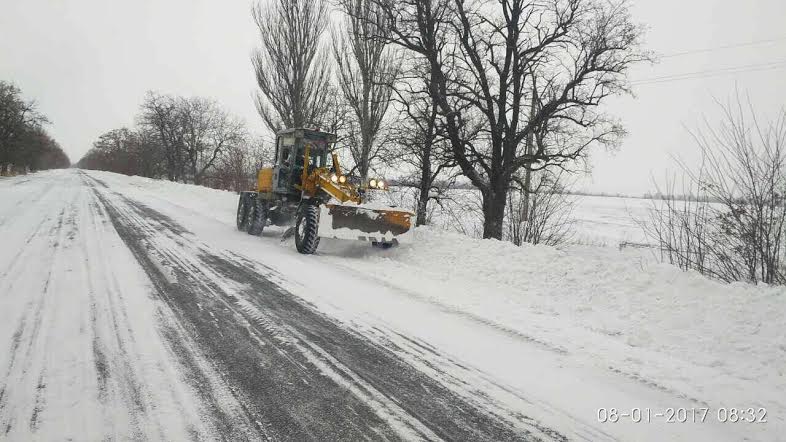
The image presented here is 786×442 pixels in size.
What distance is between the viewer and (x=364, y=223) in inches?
343

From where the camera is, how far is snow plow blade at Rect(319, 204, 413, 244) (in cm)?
851

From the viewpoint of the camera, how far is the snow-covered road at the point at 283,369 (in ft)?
8.39

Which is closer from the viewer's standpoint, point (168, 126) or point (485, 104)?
point (485, 104)

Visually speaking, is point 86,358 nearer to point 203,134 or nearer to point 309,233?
point 309,233

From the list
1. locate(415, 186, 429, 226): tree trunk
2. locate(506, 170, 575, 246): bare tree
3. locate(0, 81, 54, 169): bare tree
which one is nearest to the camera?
locate(506, 170, 575, 246): bare tree

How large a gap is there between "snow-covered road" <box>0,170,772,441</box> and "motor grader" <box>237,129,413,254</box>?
2785 millimetres

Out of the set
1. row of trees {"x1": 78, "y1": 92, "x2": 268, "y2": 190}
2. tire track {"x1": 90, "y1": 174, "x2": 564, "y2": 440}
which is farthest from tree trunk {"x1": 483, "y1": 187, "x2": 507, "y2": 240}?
row of trees {"x1": 78, "y1": 92, "x2": 268, "y2": 190}

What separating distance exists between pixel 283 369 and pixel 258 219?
8.66 m

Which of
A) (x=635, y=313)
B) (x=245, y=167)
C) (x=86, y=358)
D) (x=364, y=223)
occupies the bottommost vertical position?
(x=86, y=358)

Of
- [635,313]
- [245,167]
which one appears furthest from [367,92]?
[245,167]

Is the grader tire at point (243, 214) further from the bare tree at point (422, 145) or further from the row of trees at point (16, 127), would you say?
the row of trees at point (16, 127)

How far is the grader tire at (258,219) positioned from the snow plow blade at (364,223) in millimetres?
3478

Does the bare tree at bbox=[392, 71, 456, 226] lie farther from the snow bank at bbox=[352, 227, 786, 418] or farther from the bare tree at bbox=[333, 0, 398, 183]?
the snow bank at bbox=[352, 227, 786, 418]

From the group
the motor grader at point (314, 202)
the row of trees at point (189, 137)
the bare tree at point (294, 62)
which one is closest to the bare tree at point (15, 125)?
the row of trees at point (189, 137)
